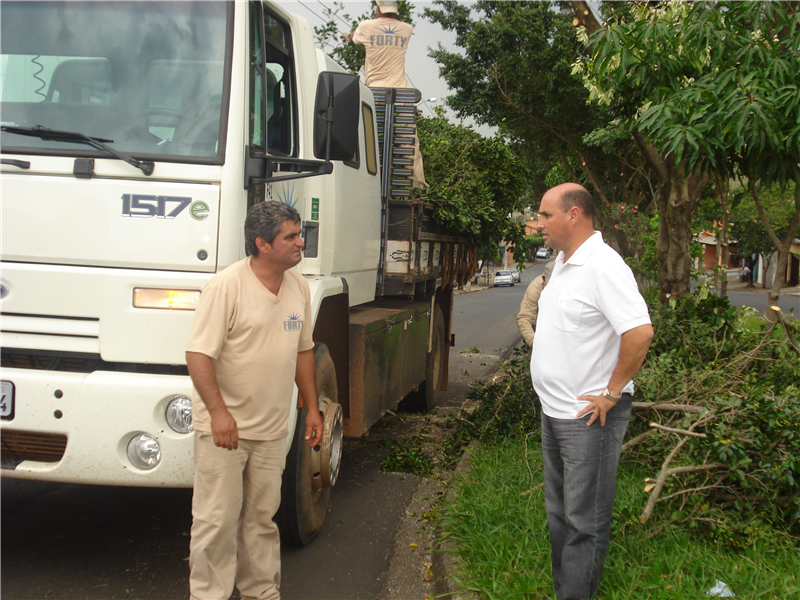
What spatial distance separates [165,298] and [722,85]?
354cm

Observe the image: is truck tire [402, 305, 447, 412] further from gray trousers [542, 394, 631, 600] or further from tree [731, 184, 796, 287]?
tree [731, 184, 796, 287]

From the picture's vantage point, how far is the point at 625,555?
141 inches

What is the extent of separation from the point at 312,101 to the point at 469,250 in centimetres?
428

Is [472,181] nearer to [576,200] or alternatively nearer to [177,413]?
[576,200]

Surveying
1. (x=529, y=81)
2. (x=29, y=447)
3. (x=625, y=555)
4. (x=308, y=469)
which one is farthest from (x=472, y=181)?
(x=529, y=81)

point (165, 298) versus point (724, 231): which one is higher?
point (724, 231)

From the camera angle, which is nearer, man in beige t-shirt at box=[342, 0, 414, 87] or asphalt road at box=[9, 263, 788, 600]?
asphalt road at box=[9, 263, 788, 600]

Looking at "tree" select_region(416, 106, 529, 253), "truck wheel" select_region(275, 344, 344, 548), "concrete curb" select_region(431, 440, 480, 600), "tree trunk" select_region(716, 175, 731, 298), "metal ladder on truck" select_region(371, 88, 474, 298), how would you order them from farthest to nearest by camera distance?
"tree trunk" select_region(716, 175, 731, 298), "tree" select_region(416, 106, 529, 253), "metal ladder on truck" select_region(371, 88, 474, 298), "truck wheel" select_region(275, 344, 344, 548), "concrete curb" select_region(431, 440, 480, 600)

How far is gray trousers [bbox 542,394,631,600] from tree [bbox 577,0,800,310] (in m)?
2.09

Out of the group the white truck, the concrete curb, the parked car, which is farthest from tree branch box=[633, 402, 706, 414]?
the parked car

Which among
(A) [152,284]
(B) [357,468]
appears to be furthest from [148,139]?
(B) [357,468]

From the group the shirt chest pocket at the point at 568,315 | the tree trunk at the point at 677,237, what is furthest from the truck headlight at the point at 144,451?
the tree trunk at the point at 677,237

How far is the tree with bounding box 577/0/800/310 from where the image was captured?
14.2ft


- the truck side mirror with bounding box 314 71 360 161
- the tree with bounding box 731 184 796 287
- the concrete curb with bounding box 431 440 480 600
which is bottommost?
the concrete curb with bounding box 431 440 480 600
